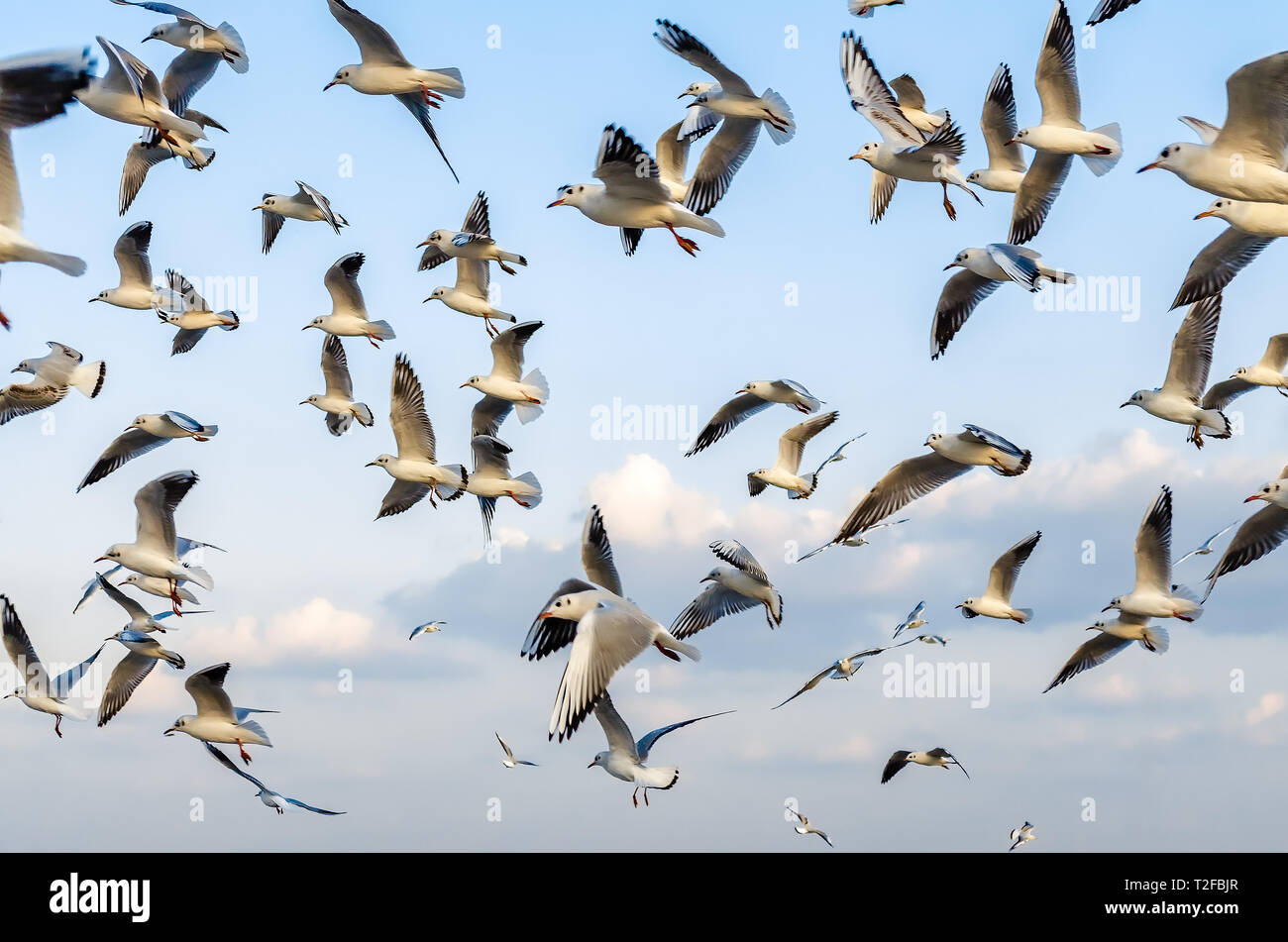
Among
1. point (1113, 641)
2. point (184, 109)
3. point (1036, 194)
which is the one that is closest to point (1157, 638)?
point (1113, 641)

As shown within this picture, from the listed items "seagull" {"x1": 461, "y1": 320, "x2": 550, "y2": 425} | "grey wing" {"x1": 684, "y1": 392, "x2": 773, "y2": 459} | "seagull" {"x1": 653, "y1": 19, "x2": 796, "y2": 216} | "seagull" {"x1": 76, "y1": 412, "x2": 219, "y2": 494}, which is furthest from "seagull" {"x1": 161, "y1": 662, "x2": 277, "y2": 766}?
"seagull" {"x1": 653, "y1": 19, "x2": 796, "y2": 216}

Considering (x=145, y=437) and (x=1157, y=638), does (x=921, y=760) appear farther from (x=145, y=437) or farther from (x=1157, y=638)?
(x=145, y=437)

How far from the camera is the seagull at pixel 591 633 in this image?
328 inches

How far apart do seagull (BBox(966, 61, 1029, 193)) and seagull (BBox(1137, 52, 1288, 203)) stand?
8.12 feet

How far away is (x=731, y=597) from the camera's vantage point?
512 inches

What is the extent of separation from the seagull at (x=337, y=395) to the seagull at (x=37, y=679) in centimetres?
337

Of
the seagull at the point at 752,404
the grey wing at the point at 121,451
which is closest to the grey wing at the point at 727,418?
the seagull at the point at 752,404

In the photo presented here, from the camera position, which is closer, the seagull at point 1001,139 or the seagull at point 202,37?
the seagull at point 1001,139

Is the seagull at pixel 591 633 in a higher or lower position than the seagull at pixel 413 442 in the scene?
lower

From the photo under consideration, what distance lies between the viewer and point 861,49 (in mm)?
11719

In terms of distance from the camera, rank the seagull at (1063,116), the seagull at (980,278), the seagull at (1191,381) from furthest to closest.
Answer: the seagull at (1191,381)
the seagull at (1063,116)
the seagull at (980,278)

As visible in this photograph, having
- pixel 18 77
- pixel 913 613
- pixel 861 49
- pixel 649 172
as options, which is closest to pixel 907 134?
pixel 861 49

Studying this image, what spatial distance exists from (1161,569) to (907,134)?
14.2ft

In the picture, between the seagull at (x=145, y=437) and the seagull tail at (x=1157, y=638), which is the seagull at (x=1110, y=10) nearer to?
the seagull tail at (x=1157, y=638)
